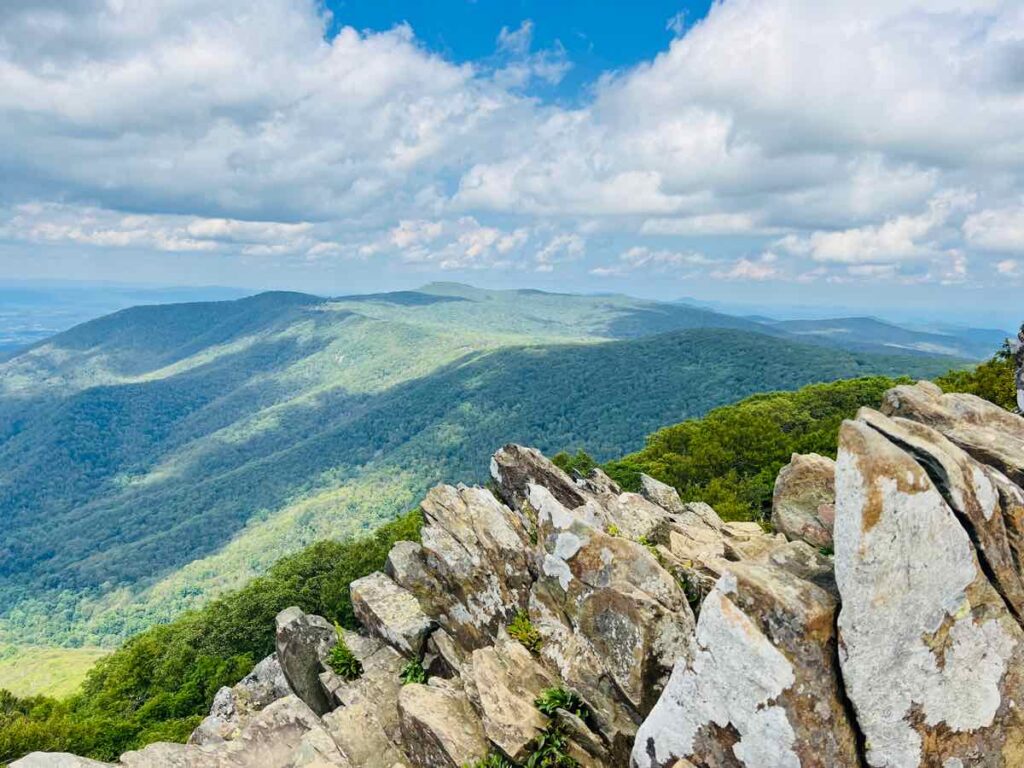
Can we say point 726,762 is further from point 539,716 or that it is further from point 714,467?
point 714,467

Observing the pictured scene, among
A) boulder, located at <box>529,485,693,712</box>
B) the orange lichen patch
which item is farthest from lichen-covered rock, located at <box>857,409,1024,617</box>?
boulder, located at <box>529,485,693,712</box>

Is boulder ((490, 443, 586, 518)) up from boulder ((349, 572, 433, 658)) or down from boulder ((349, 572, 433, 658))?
Answer: up

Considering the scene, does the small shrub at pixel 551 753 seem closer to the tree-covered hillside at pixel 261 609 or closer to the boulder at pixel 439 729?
the boulder at pixel 439 729

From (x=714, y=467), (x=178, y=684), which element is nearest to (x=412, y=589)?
(x=178, y=684)

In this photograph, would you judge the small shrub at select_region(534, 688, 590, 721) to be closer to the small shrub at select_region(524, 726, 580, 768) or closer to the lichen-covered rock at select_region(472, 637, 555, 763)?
the lichen-covered rock at select_region(472, 637, 555, 763)

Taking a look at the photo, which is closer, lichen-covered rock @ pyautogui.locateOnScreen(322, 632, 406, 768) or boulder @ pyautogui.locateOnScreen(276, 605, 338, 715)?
lichen-covered rock @ pyautogui.locateOnScreen(322, 632, 406, 768)

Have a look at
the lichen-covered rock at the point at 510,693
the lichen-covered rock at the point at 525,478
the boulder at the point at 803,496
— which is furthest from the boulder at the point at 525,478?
the lichen-covered rock at the point at 510,693


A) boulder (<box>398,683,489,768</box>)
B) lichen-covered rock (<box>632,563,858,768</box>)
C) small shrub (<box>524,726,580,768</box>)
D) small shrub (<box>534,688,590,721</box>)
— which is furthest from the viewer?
boulder (<box>398,683,489,768</box>)
